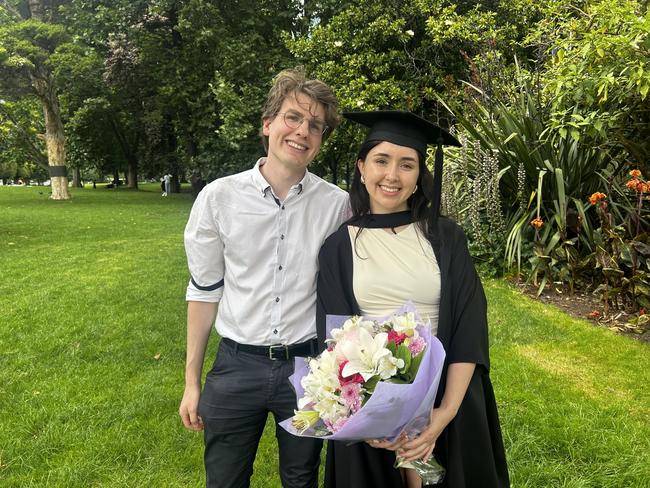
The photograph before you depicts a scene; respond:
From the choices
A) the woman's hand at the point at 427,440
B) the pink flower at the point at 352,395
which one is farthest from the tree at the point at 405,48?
the pink flower at the point at 352,395

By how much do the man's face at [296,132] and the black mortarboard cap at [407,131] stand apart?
202mm

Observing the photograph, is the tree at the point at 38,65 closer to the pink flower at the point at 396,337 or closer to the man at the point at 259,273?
the man at the point at 259,273

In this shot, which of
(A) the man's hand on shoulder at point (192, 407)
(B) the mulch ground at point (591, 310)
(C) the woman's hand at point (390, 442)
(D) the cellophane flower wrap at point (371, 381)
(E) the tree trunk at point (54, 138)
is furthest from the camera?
(E) the tree trunk at point (54, 138)

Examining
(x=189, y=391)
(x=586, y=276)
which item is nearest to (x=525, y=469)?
(x=189, y=391)

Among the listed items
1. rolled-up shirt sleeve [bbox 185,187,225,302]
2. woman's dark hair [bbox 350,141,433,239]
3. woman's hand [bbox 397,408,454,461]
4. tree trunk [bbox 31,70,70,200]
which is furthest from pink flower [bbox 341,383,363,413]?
tree trunk [bbox 31,70,70,200]

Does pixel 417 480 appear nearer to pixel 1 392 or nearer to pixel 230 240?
pixel 230 240

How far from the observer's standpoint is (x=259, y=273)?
188 centimetres

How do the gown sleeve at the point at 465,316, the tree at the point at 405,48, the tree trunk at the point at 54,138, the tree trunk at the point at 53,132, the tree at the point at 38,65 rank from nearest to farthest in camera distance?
1. the gown sleeve at the point at 465,316
2. the tree at the point at 405,48
3. the tree at the point at 38,65
4. the tree trunk at the point at 53,132
5. the tree trunk at the point at 54,138

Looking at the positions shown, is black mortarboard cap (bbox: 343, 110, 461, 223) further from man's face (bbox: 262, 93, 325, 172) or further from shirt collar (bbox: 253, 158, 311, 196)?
shirt collar (bbox: 253, 158, 311, 196)

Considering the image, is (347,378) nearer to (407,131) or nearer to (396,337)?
(396,337)

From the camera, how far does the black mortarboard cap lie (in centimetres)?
183

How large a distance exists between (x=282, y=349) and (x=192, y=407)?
18.6 inches

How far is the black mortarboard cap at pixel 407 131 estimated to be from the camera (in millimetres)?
1829

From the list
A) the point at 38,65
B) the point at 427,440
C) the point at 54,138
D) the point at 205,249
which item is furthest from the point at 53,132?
the point at 427,440
